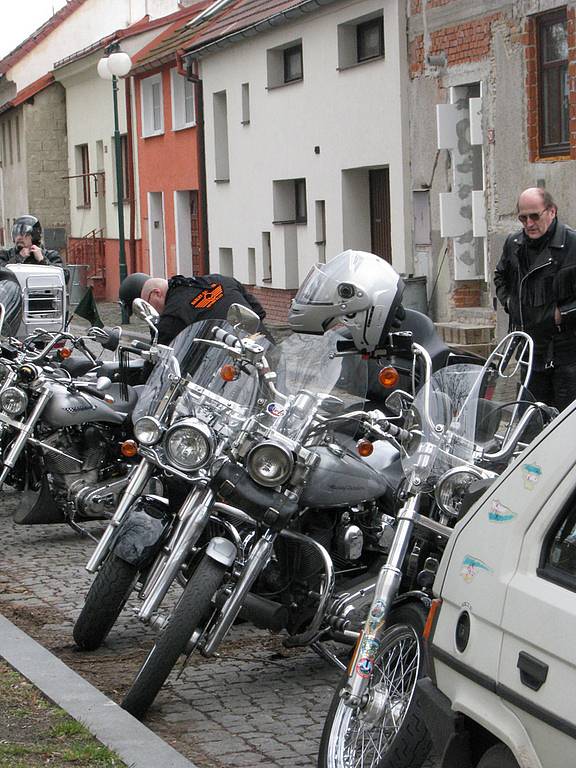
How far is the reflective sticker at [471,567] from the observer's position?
332cm

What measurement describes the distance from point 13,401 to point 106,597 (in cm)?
302

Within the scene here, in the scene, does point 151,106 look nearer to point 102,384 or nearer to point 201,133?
point 201,133

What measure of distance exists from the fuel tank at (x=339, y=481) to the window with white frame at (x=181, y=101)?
26096mm

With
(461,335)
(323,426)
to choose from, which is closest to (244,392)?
(323,426)

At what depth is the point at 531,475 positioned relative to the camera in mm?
3230

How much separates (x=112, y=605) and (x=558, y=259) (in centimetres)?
383

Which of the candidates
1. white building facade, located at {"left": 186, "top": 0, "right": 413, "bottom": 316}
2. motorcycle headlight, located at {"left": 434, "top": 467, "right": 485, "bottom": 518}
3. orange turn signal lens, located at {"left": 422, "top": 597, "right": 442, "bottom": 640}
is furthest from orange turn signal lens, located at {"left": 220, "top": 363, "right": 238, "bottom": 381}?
white building facade, located at {"left": 186, "top": 0, "right": 413, "bottom": 316}

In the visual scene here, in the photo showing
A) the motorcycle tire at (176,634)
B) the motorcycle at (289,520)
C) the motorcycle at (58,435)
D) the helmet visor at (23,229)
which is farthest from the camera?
the helmet visor at (23,229)

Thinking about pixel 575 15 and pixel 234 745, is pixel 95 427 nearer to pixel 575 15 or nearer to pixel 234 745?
pixel 234 745

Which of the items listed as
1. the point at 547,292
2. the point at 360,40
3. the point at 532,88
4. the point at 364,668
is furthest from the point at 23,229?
the point at 360,40

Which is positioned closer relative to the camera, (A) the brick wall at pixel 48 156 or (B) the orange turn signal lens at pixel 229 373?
(B) the orange turn signal lens at pixel 229 373

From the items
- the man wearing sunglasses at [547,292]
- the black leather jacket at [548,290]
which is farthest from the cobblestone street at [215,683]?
the black leather jacket at [548,290]

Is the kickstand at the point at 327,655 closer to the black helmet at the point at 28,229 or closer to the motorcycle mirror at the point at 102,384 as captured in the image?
the motorcycle mirror at the point at 102,384

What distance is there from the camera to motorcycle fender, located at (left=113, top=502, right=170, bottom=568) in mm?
5594
